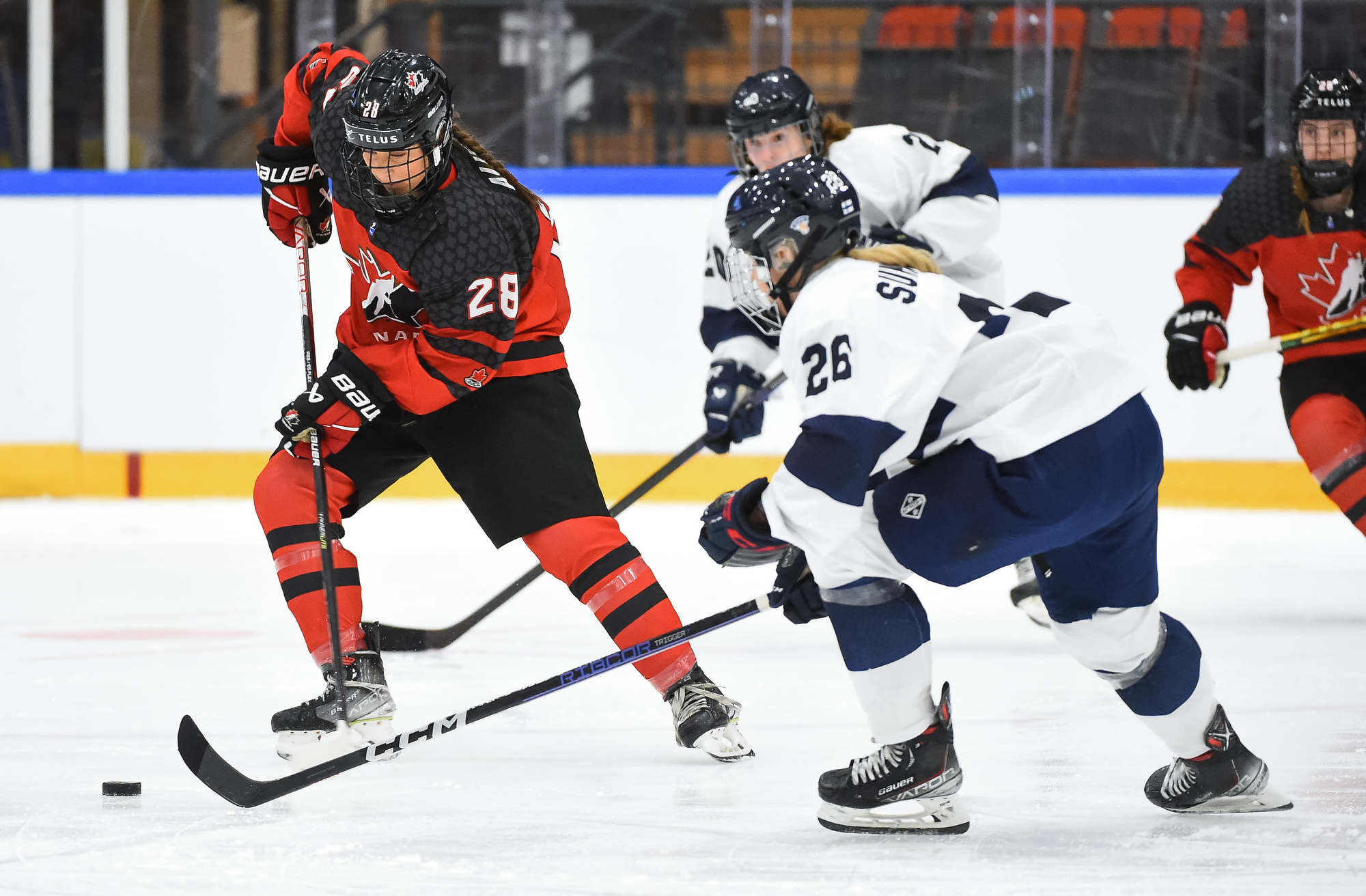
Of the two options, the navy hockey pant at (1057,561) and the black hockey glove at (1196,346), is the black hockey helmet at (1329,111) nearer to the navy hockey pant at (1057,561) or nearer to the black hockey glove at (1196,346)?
the black hockey glove at (1196,346)

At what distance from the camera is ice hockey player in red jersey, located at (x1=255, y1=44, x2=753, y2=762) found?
Result: 2119mm

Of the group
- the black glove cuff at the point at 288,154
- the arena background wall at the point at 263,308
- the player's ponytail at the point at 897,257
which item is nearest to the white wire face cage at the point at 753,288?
the player's ponytail at the point at 897,257

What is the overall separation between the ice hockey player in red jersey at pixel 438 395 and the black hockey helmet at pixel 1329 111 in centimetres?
152

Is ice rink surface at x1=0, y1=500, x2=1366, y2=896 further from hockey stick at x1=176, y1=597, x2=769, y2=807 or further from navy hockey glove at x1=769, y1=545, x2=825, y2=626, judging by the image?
navy hockey glove at x1=769, y1=545, x2=825, y2=626

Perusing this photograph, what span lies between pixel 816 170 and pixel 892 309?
0.23 metres

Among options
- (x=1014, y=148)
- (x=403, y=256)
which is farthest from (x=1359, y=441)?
(x=1014, y=148)

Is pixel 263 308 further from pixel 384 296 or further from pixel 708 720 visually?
pixel 708 720

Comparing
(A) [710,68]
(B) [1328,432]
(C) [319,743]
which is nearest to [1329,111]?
(B) [1328,432]

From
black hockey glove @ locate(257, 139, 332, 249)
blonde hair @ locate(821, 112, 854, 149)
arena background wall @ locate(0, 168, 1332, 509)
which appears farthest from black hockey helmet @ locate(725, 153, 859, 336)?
arena background wall @ locate(0, 168, 1332, 509)

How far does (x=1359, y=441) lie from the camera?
298 centimetres

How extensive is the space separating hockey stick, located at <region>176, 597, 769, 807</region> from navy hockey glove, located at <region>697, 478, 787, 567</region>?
94 mm

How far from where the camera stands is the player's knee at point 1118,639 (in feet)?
5.96

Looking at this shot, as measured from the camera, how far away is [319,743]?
2164 mm

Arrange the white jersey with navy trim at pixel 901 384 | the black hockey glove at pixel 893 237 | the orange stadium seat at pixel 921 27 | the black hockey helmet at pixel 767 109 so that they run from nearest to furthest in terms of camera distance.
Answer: the white jersey with navy trim at pixel 901 384 → the black hockey helmet at pixel 767 109 → the black hockey glove at pixel 893 237 → the orange stadium seat at pixel 921 27
